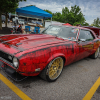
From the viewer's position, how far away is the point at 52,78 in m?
2.34

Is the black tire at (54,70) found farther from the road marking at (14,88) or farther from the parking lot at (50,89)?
the road marking at (14,88)

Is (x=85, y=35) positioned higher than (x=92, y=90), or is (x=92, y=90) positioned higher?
(x=85, y=35)

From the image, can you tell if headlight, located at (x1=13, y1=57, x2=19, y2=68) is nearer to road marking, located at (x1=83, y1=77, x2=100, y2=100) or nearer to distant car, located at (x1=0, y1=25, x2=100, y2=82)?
distant car, located at (x1=0, y1=25, x2=100, y2=82)

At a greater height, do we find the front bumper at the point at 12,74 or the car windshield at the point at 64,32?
the car windshield at the point at 64,32

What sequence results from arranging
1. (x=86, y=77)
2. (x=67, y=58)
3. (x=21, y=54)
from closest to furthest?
(x=21, y=54), (x=67, y=58), (x=86, y=77)

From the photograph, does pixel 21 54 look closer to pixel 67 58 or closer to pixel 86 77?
pixel 67 58

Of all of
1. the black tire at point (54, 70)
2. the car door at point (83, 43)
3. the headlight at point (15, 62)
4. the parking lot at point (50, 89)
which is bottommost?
the parking lot at point (50, 89)

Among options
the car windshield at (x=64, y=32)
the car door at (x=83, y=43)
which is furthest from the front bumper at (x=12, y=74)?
the car door at (x=83, y=43)

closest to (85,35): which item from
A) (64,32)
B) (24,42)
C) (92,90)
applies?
(64,32)

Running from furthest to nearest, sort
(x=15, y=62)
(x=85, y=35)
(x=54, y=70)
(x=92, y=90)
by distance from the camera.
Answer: (x=85, y=35)
(x=54, y=70)
(x=92, y=90)
(x=15, y=62)

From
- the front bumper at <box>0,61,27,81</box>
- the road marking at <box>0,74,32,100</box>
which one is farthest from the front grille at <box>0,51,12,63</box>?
the road marking at <box>0,74,32,100</box>

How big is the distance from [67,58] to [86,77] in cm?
89

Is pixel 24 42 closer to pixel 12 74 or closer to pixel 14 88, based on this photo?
pixel 12 74

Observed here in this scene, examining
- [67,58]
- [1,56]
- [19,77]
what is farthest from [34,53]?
[67,58]
